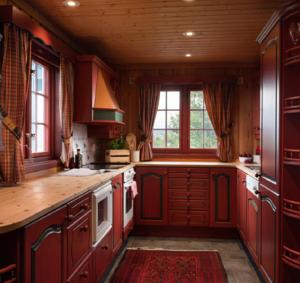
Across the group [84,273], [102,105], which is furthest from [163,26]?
[84,273]

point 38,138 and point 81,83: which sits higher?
point 81,83

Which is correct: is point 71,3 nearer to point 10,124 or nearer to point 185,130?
point 10,124

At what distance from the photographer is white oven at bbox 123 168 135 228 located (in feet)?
11.4

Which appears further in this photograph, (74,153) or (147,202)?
(147,202)

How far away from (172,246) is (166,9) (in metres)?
2.59

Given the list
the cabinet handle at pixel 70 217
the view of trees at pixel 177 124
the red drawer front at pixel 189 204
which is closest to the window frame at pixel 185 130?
the view of trees at pixel 177 124

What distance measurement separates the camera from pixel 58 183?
7.53 ft

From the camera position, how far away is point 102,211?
8.76ft

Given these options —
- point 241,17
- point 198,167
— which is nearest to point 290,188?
point 241,17

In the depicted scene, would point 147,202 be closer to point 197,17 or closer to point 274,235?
point 274,235

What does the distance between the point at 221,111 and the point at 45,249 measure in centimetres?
337

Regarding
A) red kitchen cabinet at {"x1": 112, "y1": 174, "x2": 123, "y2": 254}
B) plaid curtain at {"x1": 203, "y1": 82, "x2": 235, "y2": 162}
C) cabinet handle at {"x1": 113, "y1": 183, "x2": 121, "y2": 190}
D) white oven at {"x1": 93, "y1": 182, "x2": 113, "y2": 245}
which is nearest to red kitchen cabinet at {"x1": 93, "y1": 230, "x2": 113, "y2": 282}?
white oven at {"x1": 93, "y1": 182, "x2": 113, "y2": 245}

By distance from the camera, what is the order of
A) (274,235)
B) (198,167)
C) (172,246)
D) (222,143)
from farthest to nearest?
(222,143) < (198,167) < (172,246) < (274,235)

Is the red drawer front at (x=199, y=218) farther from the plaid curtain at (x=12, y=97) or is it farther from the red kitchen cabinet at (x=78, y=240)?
the plaid curtain at (x=12, y=97)
